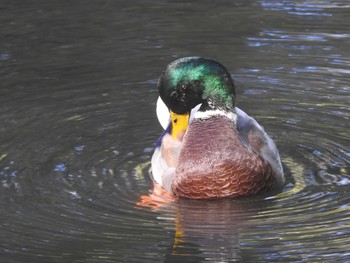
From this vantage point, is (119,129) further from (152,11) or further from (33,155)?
(152,11)

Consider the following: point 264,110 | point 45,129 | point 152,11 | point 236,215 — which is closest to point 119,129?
point 45,129

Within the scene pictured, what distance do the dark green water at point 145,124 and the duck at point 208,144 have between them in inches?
5.5

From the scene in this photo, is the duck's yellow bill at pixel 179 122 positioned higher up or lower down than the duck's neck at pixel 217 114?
lower down

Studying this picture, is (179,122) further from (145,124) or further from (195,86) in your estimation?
(145,124)

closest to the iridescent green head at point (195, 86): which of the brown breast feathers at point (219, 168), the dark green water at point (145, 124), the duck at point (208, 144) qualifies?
the duck at point (208, 144)

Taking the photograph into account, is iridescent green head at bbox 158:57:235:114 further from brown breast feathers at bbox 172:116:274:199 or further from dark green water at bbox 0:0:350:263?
dark green water at bbox 0:0:350:263

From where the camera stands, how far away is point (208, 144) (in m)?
7.98

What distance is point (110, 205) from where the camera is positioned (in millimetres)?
7719

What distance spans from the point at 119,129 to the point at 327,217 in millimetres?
2636

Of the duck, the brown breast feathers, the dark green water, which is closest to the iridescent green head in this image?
the duck

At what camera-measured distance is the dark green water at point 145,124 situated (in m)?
7.07

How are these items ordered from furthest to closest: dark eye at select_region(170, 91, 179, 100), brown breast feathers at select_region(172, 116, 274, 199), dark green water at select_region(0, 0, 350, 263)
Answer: dark eye at select_region(170, 91, 179, 100)
brown breast feathers at select_region(172, 116, 274, 199)
dark green water at select_region(0, 0, 350, 263)

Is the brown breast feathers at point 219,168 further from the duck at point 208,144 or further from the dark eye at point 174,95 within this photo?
the dark eye at point 174,95

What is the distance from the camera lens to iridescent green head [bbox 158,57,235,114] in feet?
26.1
